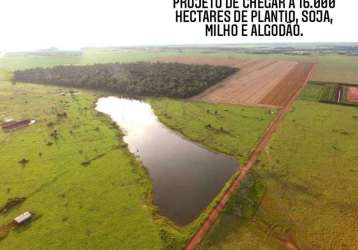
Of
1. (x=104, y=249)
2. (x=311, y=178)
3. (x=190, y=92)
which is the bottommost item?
(x=104, y=249)

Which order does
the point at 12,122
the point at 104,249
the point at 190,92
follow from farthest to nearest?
the point at 190,92 → the point at 12,122 → the point at 104,249

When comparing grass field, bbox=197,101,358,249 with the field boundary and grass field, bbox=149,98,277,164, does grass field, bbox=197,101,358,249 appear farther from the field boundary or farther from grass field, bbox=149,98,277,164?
grass field, bbox=149,98,277,164

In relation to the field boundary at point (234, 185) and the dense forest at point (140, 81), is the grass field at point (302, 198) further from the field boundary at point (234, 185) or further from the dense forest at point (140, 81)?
the dense forest at point (140, 81)

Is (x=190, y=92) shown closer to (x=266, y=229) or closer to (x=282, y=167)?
(x=282, y=167)

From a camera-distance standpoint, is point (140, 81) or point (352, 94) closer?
point (352, 94)

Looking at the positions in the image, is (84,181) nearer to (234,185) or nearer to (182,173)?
(182,173)

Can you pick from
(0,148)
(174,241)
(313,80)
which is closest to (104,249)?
(174,241)

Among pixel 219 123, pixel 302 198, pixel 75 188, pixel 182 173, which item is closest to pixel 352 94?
pixel 219 123
